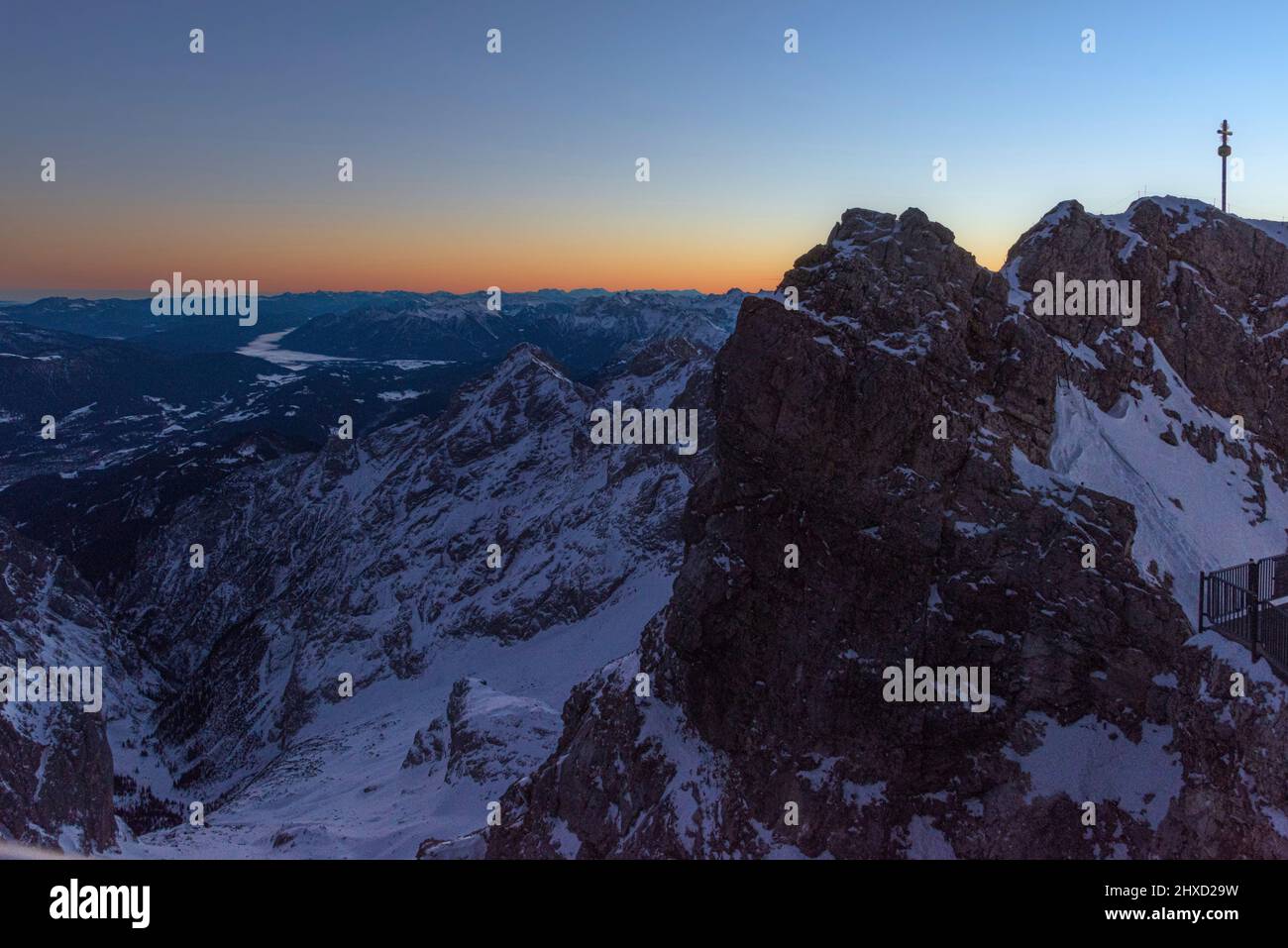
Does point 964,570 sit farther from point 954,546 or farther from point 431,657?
point 431,657

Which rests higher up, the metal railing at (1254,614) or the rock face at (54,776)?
the metal railing at (1254,614)

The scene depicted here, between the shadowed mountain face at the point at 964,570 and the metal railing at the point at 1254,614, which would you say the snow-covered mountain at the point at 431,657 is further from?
the metal railing at the point at 1254,614

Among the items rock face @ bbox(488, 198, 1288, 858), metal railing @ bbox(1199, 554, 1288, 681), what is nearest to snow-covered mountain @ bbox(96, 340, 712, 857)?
rock face @ bbox(488, 198, 1288, 858)

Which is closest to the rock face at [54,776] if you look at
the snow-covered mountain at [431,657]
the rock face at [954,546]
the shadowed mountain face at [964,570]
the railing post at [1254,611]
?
the snow-covered mountain at [431,657]

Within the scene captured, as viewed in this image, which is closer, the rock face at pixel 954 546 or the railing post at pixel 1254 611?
the railing post at pixel 1254 611

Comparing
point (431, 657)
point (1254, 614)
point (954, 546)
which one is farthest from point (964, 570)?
point (431, 657)

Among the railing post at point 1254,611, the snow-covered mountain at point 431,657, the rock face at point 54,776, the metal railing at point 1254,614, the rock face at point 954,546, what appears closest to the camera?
the railing post at point 1254,611
